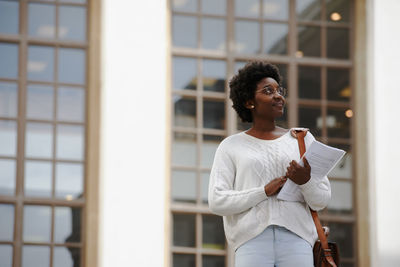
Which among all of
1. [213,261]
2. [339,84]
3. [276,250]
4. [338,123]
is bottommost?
[213,261]

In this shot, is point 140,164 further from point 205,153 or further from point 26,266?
point 26,266

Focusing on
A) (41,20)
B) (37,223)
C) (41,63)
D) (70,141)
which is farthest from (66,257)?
(41,20)

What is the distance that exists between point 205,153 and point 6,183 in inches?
78.4

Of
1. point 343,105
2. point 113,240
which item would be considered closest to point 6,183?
point 113,240

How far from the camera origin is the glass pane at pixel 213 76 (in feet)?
28.7

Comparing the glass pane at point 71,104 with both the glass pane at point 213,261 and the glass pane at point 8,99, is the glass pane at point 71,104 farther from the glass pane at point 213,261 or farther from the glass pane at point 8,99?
the glass pane at point 213,261

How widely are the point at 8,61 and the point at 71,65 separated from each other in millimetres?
609

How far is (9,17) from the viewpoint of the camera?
8.31m

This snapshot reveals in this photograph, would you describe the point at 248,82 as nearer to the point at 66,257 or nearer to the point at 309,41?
the point at 66,257

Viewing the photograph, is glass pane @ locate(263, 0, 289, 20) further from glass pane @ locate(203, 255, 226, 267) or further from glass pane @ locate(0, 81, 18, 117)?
glass pane @ locate(0, 81, 18, 117)

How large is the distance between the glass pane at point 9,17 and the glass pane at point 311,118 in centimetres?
306

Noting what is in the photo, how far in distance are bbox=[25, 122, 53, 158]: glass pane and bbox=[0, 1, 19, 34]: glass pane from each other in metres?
0.95

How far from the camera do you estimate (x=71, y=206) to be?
8.21m

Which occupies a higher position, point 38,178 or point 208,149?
point 208,149
